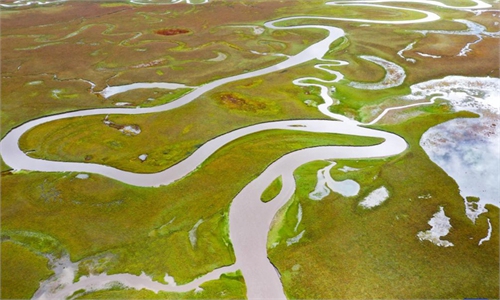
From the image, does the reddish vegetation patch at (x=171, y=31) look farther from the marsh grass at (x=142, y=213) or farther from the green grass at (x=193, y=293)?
the green grass at (x=193, y=293)

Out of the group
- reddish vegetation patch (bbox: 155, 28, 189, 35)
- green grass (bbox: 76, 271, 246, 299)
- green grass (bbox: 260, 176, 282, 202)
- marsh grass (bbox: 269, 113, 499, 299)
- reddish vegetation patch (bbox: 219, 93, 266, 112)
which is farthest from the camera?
reddish vegetation patch (bbox: 155, 28, 189, 35)

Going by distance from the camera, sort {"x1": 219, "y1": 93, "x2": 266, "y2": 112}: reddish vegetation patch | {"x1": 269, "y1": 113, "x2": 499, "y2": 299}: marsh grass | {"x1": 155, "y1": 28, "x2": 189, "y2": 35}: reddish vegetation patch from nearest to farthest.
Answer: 1. {"x1": 269, "y1": 113, "x2": 499, "y2": 299}: marsh grass
2. {"x1": 219, "y1": 93, "x2": 266, "y2": 112}: reddish vegetation patch
3. {"x1": 155, "y1": 28, "x2": 189, "y2": 35}: reddish vegetation patch

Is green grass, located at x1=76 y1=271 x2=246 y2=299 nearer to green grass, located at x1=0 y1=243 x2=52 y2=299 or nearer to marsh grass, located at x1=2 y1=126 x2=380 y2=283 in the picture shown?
marsh grass, located at x1=2 y1=126 x2=380 y2=283

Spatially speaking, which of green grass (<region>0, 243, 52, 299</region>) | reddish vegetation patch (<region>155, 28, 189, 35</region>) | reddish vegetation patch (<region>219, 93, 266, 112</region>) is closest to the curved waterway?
green grass (<region>0, 243, 52, 299</region>)

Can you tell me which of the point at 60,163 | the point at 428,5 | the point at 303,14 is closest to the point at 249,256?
the point at 60,163

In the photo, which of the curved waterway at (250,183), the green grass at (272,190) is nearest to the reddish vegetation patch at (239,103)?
the curved waterway at (250,183)

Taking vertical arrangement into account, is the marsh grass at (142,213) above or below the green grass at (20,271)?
above

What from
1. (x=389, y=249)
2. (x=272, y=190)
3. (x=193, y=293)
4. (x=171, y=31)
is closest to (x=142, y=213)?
(x=193, y=293)
